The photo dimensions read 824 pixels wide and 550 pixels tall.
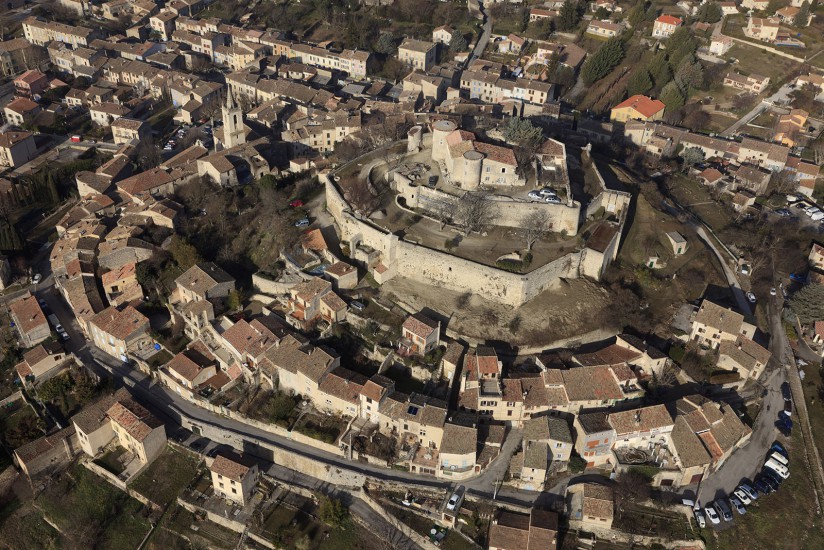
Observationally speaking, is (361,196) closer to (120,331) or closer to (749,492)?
(120,331)

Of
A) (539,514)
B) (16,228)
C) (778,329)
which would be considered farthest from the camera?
(16,228)

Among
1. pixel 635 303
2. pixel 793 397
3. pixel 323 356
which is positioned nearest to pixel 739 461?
pixel 793 397

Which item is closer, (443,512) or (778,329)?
(443,512)

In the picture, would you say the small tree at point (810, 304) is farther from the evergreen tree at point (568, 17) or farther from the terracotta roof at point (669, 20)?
the evergreen tree at point (568, 17)

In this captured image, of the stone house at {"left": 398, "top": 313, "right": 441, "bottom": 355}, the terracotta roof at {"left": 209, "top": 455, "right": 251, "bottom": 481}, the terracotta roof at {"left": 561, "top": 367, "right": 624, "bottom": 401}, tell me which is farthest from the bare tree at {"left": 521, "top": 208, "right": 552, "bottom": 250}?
the terracotta roof at {"left": 209, "top": 455, "right": 251, "bottom": 481}

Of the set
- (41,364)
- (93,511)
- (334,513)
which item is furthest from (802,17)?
(93,511)

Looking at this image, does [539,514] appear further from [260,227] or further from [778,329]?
[260,227]

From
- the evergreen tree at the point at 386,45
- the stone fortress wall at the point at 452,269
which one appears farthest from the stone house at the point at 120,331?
the evergreen tree at the point at 386,45
